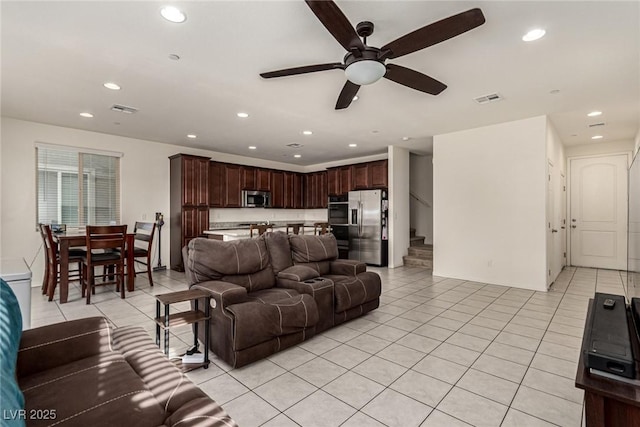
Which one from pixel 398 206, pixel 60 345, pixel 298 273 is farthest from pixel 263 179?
pixel 60 345

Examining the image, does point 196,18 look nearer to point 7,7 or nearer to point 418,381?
point 7,7

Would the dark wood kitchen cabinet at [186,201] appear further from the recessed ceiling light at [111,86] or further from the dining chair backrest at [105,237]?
the recessed ceiling light at [111,86]

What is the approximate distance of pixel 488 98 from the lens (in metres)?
3.85

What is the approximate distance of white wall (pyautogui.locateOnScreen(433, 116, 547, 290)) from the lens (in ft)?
15.3

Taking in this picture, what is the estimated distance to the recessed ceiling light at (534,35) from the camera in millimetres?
2402

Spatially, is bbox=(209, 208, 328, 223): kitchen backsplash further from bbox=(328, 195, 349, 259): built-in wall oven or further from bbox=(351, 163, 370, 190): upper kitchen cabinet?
bbox=(351, 163, 370, 190): upper kitchen cabinet

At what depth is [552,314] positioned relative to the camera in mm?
3633

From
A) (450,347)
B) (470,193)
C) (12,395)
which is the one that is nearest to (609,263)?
(470,193)

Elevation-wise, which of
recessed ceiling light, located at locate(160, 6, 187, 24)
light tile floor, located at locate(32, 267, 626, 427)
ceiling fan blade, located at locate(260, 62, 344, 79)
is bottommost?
light tile floor, located at locate(32, 267, 626, 427)

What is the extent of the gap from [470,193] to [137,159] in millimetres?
6374

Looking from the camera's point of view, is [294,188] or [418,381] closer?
[418,381]

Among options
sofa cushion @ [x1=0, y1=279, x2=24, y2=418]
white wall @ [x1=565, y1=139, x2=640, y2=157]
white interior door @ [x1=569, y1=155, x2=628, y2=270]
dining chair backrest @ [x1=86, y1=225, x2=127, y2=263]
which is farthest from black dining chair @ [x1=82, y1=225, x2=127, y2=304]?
white wall @ [x1=565, y1=139, x2=640, y2=157]

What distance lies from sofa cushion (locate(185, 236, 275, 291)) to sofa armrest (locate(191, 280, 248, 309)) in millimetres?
197

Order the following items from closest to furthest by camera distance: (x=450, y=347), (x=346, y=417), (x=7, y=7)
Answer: (x=346, y=417) < (x=7, y=7) < (x=450, y=347)
